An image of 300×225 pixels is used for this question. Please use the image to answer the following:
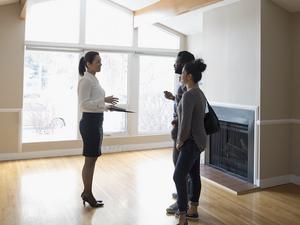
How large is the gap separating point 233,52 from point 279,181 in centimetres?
178

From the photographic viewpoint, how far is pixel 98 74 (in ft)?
19.4

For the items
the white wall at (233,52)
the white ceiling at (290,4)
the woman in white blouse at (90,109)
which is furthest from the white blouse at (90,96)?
the white ceiling at (290,4)

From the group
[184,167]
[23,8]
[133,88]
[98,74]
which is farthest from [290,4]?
[23,8]

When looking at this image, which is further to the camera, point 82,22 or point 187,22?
point 187,22

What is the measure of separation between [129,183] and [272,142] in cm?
188

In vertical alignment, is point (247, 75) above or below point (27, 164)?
above

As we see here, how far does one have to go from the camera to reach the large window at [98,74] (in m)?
5.42

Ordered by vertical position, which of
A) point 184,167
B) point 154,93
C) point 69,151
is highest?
point 154,93

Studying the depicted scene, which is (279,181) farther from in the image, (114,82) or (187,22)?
(114,82)

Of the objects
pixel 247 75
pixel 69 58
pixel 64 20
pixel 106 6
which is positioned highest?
pixel 106 6

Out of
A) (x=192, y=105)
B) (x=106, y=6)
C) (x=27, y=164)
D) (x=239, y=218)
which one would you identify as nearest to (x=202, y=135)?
(x=192, y=105)

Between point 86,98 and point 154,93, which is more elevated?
point 154,93

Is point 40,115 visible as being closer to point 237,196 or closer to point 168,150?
point 168,150

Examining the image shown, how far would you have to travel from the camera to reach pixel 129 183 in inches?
159
